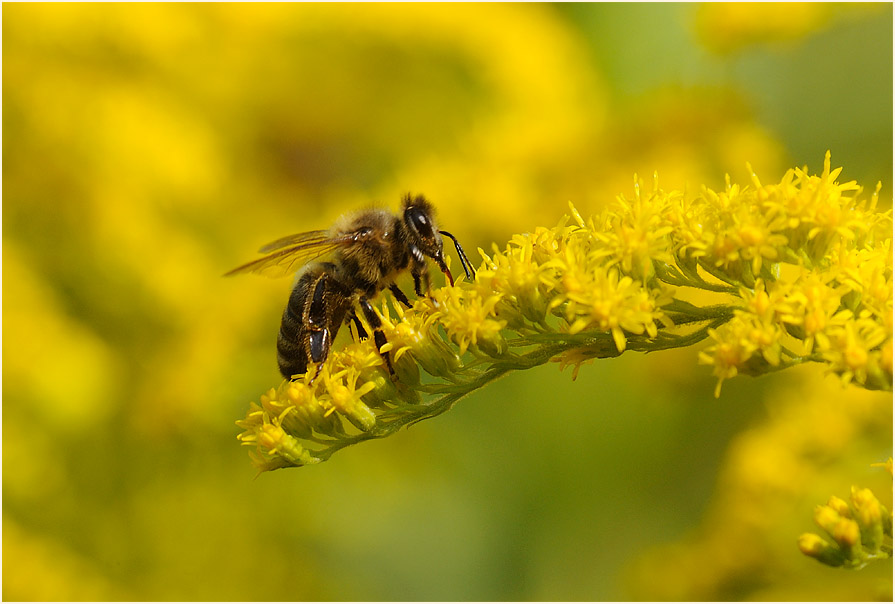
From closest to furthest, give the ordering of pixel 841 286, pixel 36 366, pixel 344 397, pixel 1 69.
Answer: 1. pixel 841 286
2. pixel 344 397
3. pixel 36 366
4. pixel 1 69

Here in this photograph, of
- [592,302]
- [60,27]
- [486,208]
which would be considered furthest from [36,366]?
[592,302]

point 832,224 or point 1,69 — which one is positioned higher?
point 1,69

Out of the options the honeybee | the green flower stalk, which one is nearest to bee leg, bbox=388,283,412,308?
the honeybee

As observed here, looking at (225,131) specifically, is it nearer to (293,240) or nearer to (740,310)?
(293,240)

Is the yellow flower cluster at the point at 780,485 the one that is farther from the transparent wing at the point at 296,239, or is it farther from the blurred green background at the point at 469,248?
the transparent wing at the point at 296,239

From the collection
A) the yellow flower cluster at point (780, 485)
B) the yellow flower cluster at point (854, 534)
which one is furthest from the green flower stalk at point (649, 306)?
the yellow flower cluster at point (780, 485)

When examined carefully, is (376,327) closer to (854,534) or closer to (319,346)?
(319,346)

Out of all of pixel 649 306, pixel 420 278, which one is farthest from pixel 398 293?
pixel 649 306
